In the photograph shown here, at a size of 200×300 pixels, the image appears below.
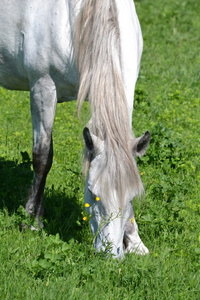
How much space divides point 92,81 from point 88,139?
44 centimetres

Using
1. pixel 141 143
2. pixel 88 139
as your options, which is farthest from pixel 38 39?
pixel 141 143

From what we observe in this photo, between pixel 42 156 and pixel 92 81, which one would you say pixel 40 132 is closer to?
pixel 42 156

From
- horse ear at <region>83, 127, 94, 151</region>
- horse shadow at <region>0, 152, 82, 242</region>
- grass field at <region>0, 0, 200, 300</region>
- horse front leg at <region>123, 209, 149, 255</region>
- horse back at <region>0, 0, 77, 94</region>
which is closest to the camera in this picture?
Answer: horse ear at <region>83, 127, 94, 151</region>

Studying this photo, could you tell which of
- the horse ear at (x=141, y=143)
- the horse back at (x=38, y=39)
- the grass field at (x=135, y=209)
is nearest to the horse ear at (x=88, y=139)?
the horse ear at (x=141, y=143)

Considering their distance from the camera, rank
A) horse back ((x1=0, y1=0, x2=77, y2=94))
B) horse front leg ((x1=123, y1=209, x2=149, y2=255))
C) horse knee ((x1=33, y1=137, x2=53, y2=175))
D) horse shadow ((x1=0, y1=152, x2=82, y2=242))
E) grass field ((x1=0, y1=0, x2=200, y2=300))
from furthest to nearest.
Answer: horse shadow ((x1=0, y1=152, x2=82, y2=242)) → horse knee ((x1=33, y1=137, x2=53, y2=175)) → horse front leg ((x1=123, y1=209, x2=149, y2=255)) → horse back ((x1=0, y1=0, x2=77, y2=94)) → grass field ((x1=0, y1=0, x2=200, y2=300))

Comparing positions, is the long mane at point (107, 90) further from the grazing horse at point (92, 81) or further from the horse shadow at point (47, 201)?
the horse shadow at point (47, 201)

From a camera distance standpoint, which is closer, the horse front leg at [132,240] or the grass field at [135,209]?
the grass field at [135,209]

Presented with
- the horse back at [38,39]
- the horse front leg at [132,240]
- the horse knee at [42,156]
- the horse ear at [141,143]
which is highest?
the horse back at [38,39]

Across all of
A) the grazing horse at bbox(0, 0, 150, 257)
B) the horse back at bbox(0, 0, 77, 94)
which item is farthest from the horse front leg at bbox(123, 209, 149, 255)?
the horse back at bbox(0, 0, 77, 94)

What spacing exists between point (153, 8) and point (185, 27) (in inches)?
50.7

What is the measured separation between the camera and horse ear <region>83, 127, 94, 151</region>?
3.35 metres

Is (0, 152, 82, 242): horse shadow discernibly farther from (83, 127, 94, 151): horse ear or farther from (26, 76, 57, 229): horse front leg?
(83, 127, 94, 151): horse ear

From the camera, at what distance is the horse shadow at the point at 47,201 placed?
4.59 meters

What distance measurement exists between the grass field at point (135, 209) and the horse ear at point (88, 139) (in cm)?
55
